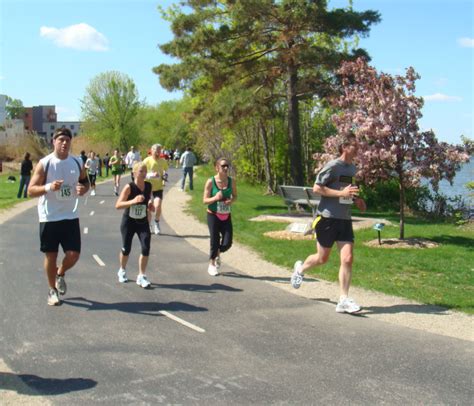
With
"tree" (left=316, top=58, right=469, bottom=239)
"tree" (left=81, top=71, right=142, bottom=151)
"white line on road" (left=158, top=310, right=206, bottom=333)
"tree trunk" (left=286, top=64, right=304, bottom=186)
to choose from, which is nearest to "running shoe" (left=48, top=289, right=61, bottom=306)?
"white line on road" (left=158, top=310, right=206, bottom=333)

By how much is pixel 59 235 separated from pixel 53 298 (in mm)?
791

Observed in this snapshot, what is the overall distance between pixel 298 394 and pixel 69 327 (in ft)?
9.07

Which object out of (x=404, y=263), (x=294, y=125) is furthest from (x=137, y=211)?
(x=294, y=125)

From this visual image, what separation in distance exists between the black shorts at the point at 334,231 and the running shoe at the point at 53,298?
10.7 feet

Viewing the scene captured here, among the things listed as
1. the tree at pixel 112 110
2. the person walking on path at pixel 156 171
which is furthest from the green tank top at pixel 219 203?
the tree at pixel 112 110

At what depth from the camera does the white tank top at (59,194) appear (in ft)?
22.5

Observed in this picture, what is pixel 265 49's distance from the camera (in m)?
20.2

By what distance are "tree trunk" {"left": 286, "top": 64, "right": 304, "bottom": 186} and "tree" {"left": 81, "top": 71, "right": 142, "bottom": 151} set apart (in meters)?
58.0

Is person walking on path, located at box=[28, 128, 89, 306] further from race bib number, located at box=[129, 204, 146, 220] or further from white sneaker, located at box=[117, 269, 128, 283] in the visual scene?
white sneaker, located at box=[117, 269, 128, 283]

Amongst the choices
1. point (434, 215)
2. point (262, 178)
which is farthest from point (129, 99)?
point (434, 215)

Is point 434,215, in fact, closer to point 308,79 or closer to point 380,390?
point 308,79

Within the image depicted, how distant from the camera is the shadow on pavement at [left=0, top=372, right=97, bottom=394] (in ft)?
14.8

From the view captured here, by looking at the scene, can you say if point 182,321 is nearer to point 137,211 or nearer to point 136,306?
point 136,306

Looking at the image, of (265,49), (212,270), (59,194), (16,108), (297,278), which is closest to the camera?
(59,194)
